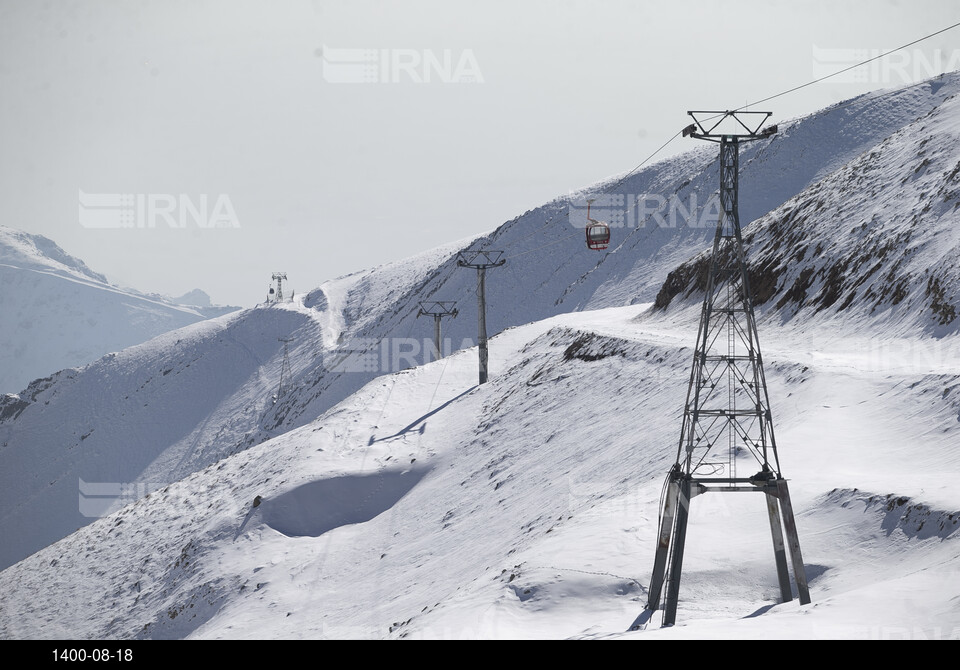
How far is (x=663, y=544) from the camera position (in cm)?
1647

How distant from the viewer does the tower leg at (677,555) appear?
1554 centimetres

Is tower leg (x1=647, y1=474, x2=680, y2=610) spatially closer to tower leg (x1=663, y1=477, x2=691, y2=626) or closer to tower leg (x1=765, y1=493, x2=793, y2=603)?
tower leg (x1=663, y1=477, x2=691, y2=626)

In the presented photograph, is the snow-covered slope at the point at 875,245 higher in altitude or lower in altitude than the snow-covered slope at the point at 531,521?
higher

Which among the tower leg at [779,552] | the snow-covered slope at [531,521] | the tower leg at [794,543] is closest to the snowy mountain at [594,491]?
the snow-covered slope at [531,521]

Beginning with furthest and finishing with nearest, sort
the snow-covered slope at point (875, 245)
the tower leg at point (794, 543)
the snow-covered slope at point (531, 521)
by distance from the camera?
the snow-covered slope at point (875, 245) < the snow-covered slope at point (531, 521) < the tower leg at point (794, 543)

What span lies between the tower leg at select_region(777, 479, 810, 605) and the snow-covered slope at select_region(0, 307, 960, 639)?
399 mm

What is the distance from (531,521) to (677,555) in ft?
35.1

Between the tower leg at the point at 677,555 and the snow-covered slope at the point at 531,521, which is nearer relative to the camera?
the tower leg at the point at 677,555

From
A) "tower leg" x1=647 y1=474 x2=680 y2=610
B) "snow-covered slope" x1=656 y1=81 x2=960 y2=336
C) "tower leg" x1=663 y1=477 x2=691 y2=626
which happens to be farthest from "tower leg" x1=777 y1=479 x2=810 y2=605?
"snow-covered slope" x1=656 y1=81 x2=960 y2=336

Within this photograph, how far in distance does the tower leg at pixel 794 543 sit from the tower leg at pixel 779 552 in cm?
23

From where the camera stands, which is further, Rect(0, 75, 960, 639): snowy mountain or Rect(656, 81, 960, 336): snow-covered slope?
Rect(656, 81, 960, 336): snow-covered slope

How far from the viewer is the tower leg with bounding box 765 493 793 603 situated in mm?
16125

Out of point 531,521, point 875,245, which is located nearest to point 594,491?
point 531,521

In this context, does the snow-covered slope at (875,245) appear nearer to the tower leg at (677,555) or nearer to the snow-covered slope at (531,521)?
the snow-covered slope at (531,521)
